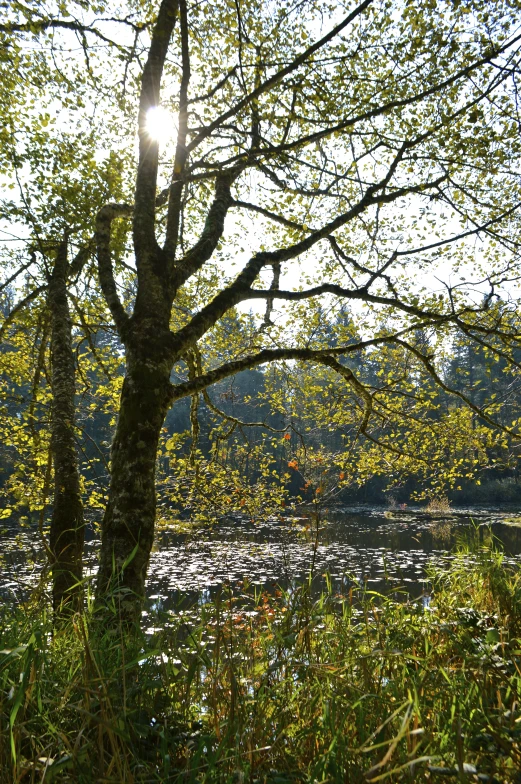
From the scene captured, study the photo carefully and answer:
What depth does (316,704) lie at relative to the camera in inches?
80.4

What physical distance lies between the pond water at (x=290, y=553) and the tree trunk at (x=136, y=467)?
298cm

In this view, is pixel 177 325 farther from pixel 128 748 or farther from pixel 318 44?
pixel 128 748

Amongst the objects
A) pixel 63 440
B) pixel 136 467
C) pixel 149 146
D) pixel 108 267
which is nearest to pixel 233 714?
pixel 136 467

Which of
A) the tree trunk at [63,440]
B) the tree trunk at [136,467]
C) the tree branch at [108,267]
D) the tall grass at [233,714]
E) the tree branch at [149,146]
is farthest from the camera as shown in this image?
the tree trunk at [63,440]

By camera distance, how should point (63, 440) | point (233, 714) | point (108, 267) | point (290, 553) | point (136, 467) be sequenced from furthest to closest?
point (290, 553) < point (63, 440) < point (108, 267) < point (136, 467) < point (233, 714)

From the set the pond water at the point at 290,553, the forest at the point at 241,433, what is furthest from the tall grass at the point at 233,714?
the pond water at the point at 290,553

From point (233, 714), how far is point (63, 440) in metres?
3.80

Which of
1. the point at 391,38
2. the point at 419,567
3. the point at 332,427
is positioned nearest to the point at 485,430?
the point at 332,427

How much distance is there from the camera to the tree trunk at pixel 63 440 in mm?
4535

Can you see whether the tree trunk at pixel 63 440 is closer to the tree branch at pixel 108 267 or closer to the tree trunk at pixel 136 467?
the tree branch at pixel 108 267

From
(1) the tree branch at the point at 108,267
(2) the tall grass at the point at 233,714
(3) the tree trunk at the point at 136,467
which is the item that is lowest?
(2) the tall grass at the point at 233,714

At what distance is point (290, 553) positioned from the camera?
33.0 feet

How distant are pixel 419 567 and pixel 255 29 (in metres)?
14.8

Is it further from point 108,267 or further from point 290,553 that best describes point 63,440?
point 290,553
